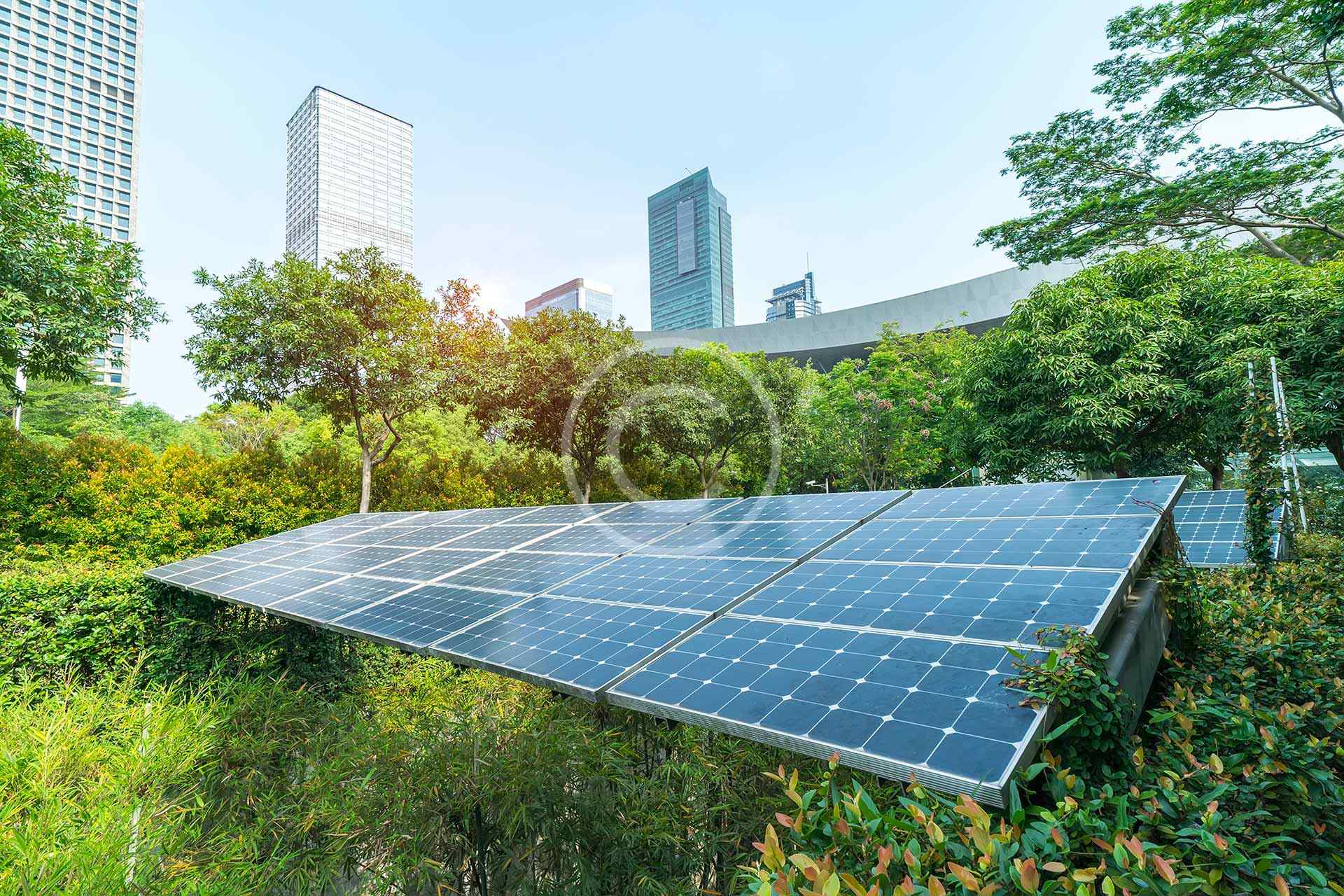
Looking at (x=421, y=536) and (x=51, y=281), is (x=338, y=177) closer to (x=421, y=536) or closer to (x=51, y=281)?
(x=51, y=281)

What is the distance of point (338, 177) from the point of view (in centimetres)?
6856

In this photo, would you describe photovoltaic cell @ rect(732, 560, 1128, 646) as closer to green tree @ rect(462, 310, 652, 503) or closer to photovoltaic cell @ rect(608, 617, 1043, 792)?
photovoltaic cell @ rect(608, 617, 1043, 792)

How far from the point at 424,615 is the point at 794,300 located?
14361 centimetres

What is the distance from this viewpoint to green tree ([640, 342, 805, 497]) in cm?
1969

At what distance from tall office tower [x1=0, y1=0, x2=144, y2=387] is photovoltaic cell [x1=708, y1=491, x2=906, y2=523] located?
90.2 metres

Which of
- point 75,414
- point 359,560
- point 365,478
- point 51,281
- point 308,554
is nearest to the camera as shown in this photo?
point 359,560

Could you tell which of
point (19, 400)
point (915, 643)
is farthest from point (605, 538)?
point (19, 400)

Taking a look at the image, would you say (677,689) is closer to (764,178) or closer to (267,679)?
(267,679)

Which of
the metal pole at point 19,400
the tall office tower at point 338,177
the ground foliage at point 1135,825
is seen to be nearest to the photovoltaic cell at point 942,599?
the ground foliage at point 1135,825

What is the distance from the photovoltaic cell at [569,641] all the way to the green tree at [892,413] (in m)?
19.7

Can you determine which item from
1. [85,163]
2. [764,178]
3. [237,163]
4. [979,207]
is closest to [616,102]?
[764,178]

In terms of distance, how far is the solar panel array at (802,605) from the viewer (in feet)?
8.11

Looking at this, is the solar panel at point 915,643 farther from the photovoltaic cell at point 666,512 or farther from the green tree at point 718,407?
the green tree at point 718,407

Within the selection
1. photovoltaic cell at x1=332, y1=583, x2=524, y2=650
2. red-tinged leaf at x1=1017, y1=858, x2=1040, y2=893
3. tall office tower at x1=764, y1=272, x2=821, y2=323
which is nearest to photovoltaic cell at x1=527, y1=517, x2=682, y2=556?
photovoltaic cell at x1=332, y1=583, x2=524, y2=650
